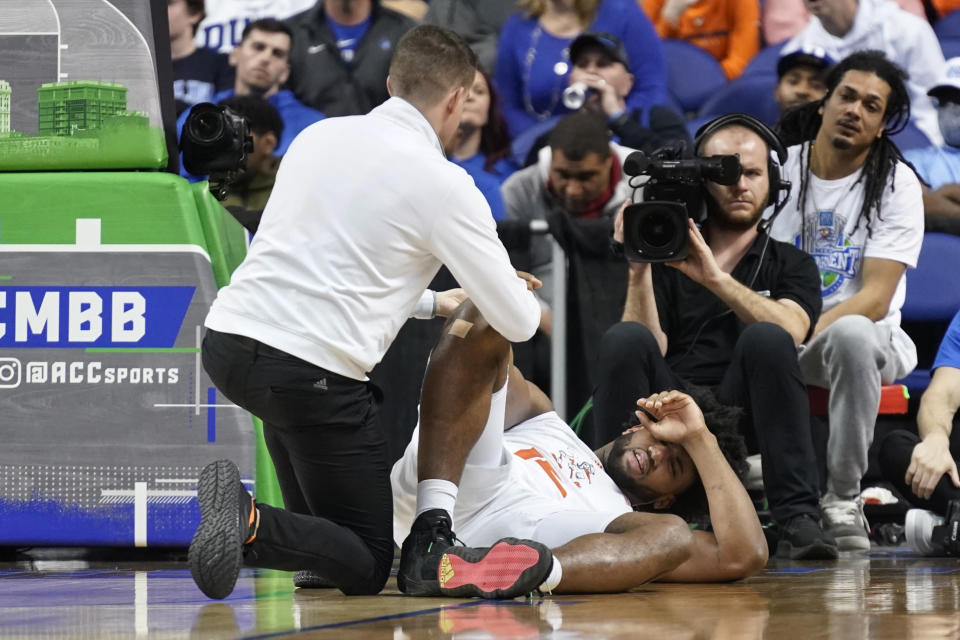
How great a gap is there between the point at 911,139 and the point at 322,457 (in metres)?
3.41

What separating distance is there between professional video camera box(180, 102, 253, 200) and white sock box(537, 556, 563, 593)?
4.60 feet

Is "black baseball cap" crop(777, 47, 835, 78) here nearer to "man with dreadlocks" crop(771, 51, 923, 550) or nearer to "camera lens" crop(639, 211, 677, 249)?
"man with dreadlocks" crop(771, 51, 923, 550)

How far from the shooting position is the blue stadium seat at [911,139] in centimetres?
478

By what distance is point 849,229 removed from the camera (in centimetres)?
372

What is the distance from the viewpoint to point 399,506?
252 centimetres

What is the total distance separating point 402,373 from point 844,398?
1.39 meters

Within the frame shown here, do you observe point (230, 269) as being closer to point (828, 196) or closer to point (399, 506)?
point (399, 506)

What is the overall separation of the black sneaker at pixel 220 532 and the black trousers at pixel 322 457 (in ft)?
0.29

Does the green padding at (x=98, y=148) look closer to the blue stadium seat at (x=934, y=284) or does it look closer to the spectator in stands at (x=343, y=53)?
the spectator in stands at (x=343, y=53)

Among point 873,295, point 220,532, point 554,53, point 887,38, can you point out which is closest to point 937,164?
point 887,38

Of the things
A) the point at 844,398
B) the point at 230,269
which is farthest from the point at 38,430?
the point at 844,398

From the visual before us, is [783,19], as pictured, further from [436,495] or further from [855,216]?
[436,495]

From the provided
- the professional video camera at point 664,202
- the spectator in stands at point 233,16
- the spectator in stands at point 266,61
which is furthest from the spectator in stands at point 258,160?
the professional video camera at point 664,202

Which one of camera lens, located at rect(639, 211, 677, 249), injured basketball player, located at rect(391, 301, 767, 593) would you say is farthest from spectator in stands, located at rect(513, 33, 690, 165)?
injured basketball player, located at rect(391, 301, 767, 593)
